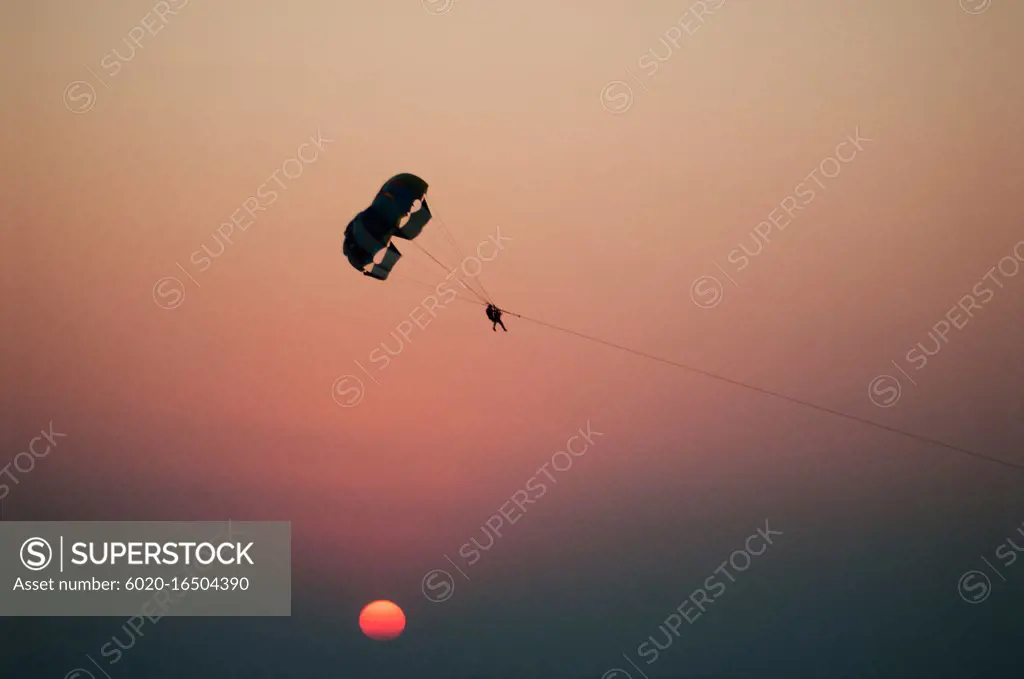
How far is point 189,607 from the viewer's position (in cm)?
2723

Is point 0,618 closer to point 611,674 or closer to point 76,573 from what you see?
point 76,573

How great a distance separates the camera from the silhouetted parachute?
17.7 metres

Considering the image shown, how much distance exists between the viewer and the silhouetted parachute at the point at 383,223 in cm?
1766

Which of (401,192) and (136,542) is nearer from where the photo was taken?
(401,192)

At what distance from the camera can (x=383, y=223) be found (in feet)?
58.3

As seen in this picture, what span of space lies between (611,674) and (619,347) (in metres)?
11.8

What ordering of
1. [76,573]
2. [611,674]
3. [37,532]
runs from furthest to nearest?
[611,674]
[76,573]
[37,532]

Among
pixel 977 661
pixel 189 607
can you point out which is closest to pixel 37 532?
pixel 189 607

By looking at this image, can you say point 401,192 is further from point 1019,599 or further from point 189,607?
point 1019,599

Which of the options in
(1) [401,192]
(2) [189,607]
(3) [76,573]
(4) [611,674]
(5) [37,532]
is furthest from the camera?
(4) [611,674]

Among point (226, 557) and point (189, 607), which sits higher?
point (189, 607)

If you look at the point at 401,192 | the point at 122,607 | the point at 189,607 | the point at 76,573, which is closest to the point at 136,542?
the point at 76,573

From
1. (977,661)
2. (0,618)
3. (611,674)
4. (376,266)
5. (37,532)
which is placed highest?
(0,618)

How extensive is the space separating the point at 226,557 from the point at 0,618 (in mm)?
13462
